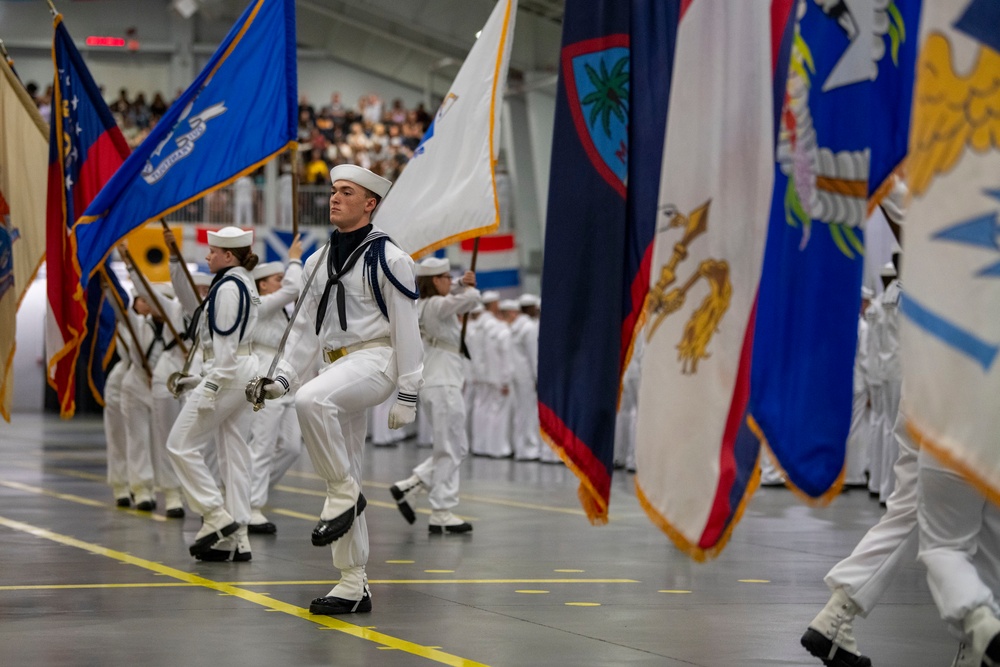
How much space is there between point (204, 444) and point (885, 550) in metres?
5.78

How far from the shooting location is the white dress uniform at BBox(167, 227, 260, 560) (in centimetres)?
1055

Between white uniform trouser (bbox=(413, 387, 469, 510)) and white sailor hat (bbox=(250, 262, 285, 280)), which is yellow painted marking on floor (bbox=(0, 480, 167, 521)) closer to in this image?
white sailor hat (bbox=(250, 262, 285, 280))

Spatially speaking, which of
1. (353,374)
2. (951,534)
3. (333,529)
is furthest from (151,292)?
(951,534)

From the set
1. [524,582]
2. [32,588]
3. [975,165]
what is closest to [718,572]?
[524,582]

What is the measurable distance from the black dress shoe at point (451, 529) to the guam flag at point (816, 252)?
7836mm

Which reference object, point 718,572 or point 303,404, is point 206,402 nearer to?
point 303,404

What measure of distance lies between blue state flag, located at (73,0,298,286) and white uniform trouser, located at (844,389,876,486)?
10.2 metres

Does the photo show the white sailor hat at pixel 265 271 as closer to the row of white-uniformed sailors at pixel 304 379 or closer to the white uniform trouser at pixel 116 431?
the row of white-uniformed sailors at pixel 304 379

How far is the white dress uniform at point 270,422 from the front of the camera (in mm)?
12258

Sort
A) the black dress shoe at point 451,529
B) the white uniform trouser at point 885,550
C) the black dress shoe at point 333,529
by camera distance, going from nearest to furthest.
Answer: the white uniform trouser at point 885,550 → the black dress shoe at point 333,529 → the black dress shoe at point 451,529

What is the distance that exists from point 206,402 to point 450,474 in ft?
9.67

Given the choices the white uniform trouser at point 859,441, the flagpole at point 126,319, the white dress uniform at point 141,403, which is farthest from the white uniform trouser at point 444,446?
the white uniform trouser at point 859,441

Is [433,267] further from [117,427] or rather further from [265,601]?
[265,601]

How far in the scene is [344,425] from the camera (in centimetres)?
852
